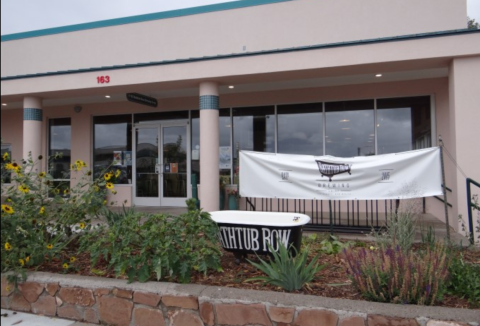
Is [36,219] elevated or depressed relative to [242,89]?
depressed

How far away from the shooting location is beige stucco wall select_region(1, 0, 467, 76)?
372 inches

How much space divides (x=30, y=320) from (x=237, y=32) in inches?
362

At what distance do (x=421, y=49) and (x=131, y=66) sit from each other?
6.52 m

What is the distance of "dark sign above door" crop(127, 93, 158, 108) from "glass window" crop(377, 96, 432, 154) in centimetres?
658

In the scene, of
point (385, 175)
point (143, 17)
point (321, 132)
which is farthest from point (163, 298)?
point (143, 17)

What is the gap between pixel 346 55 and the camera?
24.6 ft

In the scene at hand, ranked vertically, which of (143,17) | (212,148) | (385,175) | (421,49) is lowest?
(385,175)

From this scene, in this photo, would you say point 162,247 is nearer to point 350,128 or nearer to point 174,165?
point 350,128

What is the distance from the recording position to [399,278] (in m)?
3.42

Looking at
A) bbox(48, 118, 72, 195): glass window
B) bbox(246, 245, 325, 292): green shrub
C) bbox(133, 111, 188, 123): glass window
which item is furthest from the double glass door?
bbox(246, 245, 325, 292): green shrub

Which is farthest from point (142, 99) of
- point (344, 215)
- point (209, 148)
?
point (344, 215)

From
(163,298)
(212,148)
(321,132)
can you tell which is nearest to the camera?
(163,298)

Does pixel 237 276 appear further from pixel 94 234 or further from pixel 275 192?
pixel 275 192

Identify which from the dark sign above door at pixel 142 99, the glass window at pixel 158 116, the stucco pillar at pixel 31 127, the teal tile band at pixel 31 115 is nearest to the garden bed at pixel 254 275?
the dark sign above door at pixel 142 99
